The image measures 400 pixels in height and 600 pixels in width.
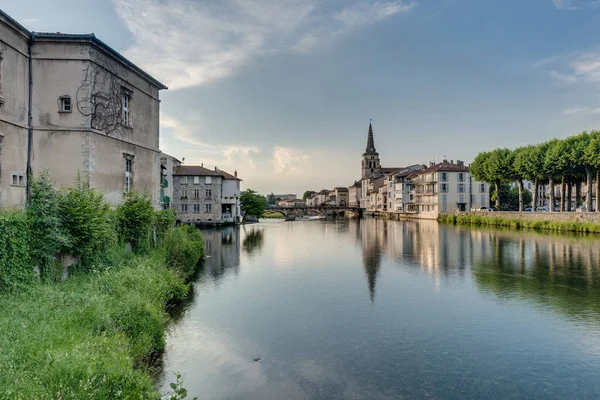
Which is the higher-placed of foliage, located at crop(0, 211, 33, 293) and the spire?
the spire

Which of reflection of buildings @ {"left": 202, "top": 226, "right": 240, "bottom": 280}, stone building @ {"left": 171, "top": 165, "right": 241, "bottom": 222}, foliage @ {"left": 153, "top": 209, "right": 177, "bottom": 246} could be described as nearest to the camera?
foliage @ {"left": 153, "top": 209, "right": 177, "bottom": 246}

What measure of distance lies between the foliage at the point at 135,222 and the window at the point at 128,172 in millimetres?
2288

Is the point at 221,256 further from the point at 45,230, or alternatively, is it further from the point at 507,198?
the point at 507,198

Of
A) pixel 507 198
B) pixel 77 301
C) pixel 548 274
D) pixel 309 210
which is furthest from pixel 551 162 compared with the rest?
pixel 309 210

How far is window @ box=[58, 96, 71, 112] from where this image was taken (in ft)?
54.0

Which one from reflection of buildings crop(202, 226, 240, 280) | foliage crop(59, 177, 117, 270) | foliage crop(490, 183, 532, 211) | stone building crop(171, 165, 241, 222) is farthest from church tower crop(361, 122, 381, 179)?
foliage crop(59, 177, 117, 270)

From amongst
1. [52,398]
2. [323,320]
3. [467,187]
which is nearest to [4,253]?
[52,398]

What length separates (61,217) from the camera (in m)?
11.2

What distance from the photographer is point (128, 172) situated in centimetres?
1984

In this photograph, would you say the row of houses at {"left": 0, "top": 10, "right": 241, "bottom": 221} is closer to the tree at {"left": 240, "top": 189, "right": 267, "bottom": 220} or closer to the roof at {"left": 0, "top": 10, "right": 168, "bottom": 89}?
the roof at {"left": 0, "top": 10, "right": 168, "bottom": 89}

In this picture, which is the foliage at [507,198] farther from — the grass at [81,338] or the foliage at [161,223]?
the grass at [81,338]

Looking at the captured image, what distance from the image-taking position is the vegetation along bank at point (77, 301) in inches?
234

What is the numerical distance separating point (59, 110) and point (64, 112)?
24cm

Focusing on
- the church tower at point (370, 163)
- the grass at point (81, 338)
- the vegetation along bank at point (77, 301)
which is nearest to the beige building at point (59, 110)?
the vegetation along bank at point (77, 301)
